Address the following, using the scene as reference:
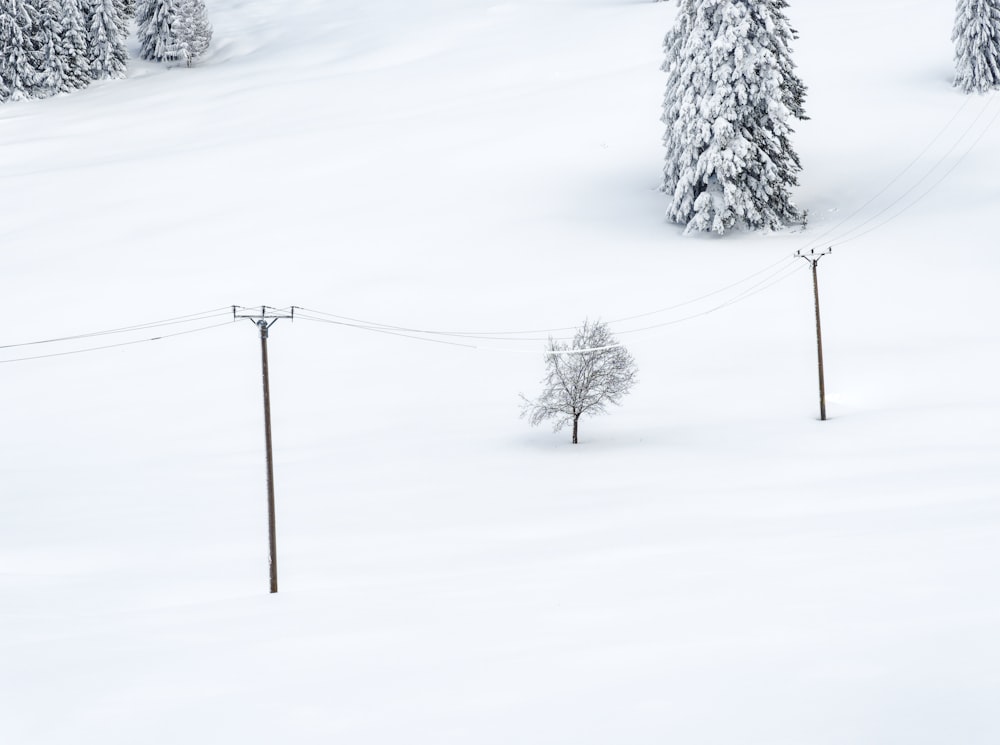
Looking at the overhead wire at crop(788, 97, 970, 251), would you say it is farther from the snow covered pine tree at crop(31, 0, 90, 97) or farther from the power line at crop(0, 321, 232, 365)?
the snow covered pine tree at crop(31, 0, 90, 97)

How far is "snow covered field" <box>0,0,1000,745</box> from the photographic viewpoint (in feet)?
43.7

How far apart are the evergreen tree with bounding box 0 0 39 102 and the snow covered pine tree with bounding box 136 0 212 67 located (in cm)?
1050

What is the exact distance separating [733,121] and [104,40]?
2330 inches

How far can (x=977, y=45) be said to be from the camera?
50.9m

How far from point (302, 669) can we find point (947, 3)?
70.7 m

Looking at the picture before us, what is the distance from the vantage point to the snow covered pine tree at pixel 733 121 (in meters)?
42.6

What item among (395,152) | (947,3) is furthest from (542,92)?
(947,3)

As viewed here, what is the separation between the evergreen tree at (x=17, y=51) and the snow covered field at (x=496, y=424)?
7485 mm

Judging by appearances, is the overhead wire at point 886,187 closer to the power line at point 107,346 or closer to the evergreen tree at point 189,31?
the power line at point 107,346

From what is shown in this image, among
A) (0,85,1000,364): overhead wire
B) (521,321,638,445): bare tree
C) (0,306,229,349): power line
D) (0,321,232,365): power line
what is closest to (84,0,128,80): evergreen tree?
(0,306,229,349): power line

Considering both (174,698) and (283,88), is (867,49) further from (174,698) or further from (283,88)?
(174,698)

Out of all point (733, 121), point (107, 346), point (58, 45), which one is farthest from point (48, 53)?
point (733, 121)

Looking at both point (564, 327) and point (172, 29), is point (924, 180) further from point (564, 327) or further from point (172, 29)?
point (172, 29)

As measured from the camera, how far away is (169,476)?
96.9ft
